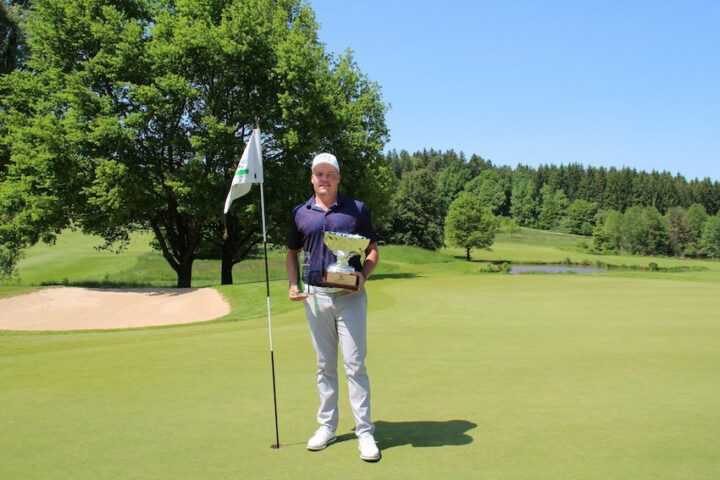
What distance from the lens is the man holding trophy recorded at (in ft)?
17.0

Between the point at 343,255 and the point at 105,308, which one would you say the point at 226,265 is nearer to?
the point at 105,308

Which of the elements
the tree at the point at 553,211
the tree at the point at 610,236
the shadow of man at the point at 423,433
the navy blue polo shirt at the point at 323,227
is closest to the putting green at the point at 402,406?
the shadow of man at the point at 423,433

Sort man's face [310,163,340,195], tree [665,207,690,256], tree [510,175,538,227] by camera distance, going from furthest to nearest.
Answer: tree [510,175,538,227] < tree [665,207,690,256] < man's face [310,163,340,195]

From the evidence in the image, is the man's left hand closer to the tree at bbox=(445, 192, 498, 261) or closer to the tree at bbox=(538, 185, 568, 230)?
the tree at bbox=(445, 192, 498, 261)

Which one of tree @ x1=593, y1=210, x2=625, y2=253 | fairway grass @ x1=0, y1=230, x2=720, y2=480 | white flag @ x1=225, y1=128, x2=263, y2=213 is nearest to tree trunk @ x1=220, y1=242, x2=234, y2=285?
fairway grass @ x1=0, y1=230, x2=720, y2=480

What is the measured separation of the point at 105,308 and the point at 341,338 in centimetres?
1963

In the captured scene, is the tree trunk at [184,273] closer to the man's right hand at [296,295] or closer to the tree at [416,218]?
the man's right hand at [296,295]

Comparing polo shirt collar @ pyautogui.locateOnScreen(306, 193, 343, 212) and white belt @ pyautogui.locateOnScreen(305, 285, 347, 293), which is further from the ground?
polo shirt collar @ pyautogui.locateOnScreen(306, 193, 343, 212)

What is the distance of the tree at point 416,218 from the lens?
86.0m

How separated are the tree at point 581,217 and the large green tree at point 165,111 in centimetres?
13419

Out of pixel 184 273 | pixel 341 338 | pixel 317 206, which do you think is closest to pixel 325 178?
pixel 317 206

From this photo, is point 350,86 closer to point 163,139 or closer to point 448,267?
point 163,139

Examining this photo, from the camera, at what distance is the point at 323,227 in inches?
210

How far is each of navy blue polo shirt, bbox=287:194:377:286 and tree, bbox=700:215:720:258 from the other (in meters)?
128
